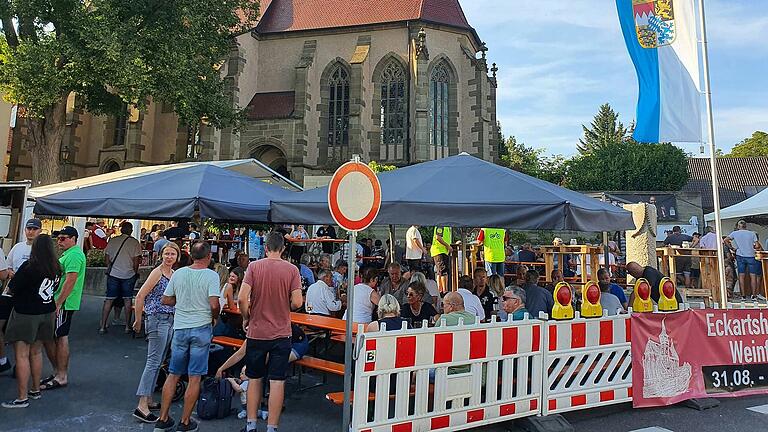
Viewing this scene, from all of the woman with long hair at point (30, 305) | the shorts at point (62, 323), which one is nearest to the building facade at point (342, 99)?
the shorts at point (62, 323)

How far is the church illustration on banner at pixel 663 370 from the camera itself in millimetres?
5219

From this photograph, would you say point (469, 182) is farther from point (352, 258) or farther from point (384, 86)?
point (384, 86)

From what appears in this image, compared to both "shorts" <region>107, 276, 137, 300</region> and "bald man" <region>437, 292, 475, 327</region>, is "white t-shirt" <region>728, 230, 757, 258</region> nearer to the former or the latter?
"bald man" <region>437, 292, 475, 327</region>

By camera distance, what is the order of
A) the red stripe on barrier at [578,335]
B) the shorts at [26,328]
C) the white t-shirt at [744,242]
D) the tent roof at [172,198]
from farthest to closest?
the white t-shirt at [744,242], the tent roof at [172,198], the red stripe on barrier at [578,335], the shorts at [26,328]

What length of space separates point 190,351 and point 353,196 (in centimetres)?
204

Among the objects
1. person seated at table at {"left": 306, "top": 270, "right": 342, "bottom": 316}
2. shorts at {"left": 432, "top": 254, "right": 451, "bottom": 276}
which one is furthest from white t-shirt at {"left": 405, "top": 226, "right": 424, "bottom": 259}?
person seated at table at {"left": 306, "top": 270, "right": 342, "bottom": 316}

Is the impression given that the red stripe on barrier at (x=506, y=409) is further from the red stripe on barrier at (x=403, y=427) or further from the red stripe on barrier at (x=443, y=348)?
the red stripe on barrier at (x=403, y=427)

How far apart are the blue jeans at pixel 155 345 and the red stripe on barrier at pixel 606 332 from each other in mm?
4323

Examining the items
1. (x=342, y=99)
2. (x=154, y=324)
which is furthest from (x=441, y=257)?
(x=342, y=99)

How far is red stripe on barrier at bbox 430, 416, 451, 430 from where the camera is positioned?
4098 millimetres

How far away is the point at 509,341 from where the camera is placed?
4461 mm

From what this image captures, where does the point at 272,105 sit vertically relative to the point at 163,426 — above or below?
above

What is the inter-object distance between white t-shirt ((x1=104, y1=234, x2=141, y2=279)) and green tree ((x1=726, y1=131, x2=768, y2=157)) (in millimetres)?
64651

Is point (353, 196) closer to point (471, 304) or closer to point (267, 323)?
point (267, 323)
